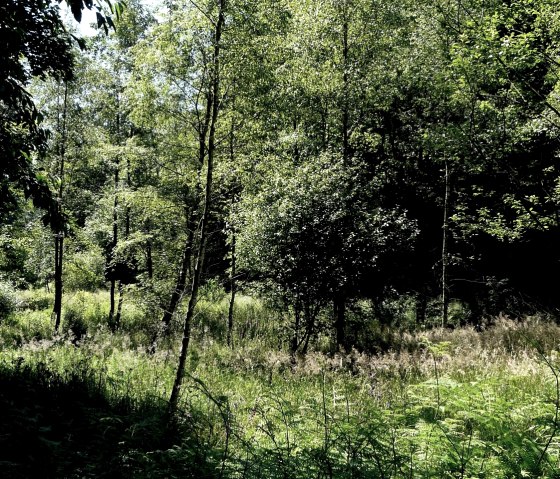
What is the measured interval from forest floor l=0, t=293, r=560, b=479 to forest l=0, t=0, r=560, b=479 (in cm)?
5

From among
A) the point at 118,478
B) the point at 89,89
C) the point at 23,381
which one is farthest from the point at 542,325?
the point at 89,89

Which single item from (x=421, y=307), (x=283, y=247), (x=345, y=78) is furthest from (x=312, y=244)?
(x=421, y=307)

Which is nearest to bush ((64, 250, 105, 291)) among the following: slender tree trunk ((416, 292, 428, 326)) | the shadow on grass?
the shadow on grass

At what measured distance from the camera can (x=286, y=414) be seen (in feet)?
13.0

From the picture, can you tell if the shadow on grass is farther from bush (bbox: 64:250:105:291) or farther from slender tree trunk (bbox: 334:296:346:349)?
bush (bbox: 64:250:105:291)

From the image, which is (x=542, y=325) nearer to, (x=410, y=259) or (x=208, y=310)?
(x=410, y=259)

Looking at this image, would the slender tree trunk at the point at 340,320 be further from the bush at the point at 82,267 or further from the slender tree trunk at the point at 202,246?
the bush at the point at 82,267

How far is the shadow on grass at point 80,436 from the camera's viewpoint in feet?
10.7

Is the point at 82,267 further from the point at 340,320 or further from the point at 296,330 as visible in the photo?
the point at 340,320

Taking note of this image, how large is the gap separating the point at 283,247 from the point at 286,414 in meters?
6.84

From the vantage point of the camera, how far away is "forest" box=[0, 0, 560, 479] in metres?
3.83

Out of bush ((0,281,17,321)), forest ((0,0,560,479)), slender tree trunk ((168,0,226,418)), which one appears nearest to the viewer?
forest ((0,0,560,479))

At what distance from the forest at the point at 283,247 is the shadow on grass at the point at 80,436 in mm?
39

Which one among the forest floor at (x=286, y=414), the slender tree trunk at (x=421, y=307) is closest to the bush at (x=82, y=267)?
the forest floor at (x=286, y=414)
